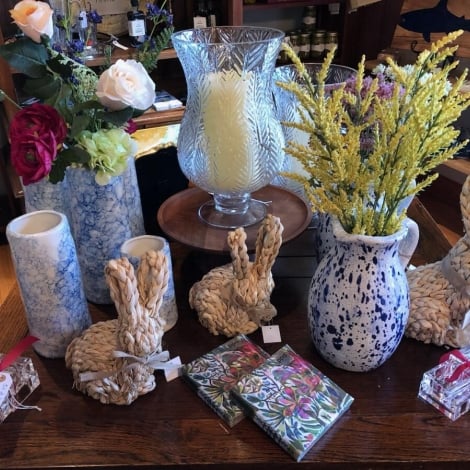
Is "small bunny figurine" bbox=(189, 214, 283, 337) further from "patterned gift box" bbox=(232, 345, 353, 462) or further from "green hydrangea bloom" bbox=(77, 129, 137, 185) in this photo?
"green hydrangea bloom" bbox=(77, 129, 137, 185)

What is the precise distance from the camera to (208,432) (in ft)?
2.42

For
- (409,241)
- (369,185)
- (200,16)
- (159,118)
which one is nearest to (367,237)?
(369,185)

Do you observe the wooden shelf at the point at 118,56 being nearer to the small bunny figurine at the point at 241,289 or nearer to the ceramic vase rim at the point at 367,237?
the small bunny figurine at the point at 241,289

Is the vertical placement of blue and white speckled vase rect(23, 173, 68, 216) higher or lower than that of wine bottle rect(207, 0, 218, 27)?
lower

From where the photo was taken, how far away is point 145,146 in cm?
134

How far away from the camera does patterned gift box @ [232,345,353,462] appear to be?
0.70 meters

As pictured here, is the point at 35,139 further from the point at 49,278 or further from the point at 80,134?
the point at 49,278

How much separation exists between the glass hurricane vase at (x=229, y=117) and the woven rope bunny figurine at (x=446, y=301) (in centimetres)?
38

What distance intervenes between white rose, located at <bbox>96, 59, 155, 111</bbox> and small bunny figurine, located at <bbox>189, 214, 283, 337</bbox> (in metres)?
0.26

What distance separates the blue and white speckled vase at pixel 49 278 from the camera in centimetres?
77

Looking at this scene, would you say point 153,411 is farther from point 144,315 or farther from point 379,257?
point 379,257

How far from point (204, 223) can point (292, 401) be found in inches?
17.8

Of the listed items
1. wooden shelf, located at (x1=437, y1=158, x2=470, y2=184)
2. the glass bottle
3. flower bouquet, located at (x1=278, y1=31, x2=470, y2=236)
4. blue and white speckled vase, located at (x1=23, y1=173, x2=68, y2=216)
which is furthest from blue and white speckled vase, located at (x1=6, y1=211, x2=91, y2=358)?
wooden shelf, located at (x1=437, y1=158, x2=470, y2=184)

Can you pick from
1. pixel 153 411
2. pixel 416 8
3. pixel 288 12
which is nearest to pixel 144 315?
pixel 153 411
